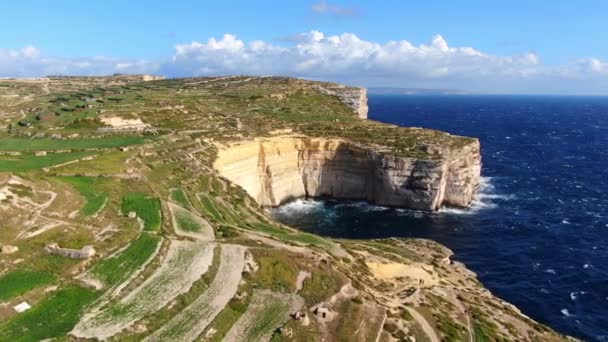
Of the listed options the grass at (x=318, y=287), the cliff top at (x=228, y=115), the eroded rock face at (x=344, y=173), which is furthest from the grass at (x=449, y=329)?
the cliff top at (x=228, y=115)

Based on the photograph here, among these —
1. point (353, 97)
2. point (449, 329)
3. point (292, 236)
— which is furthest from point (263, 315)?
point (353, 97)

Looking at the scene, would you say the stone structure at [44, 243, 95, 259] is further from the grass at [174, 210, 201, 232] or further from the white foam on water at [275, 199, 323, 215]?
the white foam on water at [275, 199, 323, 215]

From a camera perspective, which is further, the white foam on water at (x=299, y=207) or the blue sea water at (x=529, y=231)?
the white foam on water at (x=299, y=207)

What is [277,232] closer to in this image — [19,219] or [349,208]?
[19,219]

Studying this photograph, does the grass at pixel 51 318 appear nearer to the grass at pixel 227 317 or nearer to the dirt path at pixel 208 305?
the dirt path at pixel 208 305

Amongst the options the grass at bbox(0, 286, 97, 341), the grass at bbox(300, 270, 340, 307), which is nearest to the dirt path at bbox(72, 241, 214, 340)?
the grass at bbox(0, 286, 97, 341)

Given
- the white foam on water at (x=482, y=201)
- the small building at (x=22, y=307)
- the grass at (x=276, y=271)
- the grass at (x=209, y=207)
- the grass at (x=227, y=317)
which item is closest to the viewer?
the small building at (x=22, y=307)

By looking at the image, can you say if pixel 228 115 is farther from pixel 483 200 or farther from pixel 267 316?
pixel 267 316
